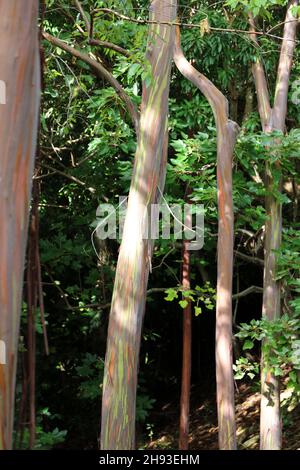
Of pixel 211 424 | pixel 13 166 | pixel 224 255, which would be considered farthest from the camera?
pixel 211 424

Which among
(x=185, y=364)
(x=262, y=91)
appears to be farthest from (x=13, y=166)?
(x=185, y=364)

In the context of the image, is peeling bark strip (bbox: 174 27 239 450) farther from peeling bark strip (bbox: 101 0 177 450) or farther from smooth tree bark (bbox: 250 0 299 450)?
peeling bark strip (bbox: 101 0 177 450)

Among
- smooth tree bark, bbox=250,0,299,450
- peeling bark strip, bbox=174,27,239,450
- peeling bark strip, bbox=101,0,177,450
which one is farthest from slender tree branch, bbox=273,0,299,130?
peeling bark strip, bbox=101,0,177,450

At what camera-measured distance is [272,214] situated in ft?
32.6

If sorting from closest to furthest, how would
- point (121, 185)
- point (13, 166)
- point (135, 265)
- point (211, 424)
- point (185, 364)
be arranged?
point (13, 166), point (135, 265), point (121, 185), point (185, 364), point (211, 424)

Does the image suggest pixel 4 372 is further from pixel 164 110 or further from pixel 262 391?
pixel 262 391

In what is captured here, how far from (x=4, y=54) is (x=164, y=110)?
4312 millimetres

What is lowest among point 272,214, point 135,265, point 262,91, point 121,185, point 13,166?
point 13,166

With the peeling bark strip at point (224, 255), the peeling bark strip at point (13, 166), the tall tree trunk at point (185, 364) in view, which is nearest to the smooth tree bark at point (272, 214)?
the peeling bark strip at point (224, 255)

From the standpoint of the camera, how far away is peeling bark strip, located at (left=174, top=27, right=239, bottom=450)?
8789 mm

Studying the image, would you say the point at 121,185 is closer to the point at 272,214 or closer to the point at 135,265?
the point at 272,214

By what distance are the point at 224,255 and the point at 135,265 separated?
242 cm

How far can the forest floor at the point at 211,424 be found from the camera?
37.0 ft
